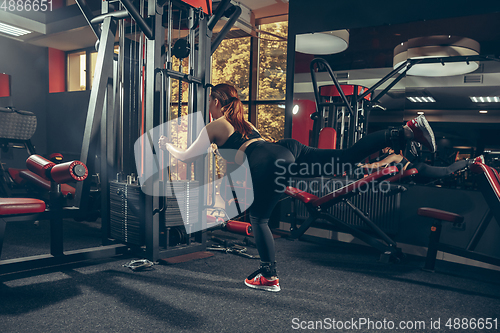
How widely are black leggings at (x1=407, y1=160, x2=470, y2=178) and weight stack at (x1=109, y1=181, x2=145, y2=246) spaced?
254 centimetres

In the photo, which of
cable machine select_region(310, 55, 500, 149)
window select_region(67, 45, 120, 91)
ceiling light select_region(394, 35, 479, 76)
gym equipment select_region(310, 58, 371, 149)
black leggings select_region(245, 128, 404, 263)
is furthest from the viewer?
window select_region(67, 45, 120, 91)

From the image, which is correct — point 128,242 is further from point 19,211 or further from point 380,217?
point 380,217

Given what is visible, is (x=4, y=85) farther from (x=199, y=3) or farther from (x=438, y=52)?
(x=438, y=52)

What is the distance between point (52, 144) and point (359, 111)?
665 centimetres

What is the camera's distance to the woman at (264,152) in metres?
2.03

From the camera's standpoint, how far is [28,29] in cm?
661

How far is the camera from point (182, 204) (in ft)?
10.4

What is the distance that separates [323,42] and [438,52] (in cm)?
130

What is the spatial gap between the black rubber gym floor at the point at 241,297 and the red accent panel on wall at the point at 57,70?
548cm

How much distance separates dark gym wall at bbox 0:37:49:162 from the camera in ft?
23.1

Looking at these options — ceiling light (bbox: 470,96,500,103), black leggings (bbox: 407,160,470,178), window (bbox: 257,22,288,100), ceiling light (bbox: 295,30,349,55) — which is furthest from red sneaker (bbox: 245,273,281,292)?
window (bbox: 257,22,288,100)

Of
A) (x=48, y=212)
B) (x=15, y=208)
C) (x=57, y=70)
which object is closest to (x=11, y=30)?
(x=57, y=70)

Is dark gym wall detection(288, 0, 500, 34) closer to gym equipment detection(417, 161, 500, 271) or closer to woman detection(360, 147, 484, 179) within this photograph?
woman detection(360, 147, 484, 179)

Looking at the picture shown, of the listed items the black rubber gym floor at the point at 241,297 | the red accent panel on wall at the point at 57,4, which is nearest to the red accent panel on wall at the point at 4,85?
the red accent panel on wall at the point at 57,4
